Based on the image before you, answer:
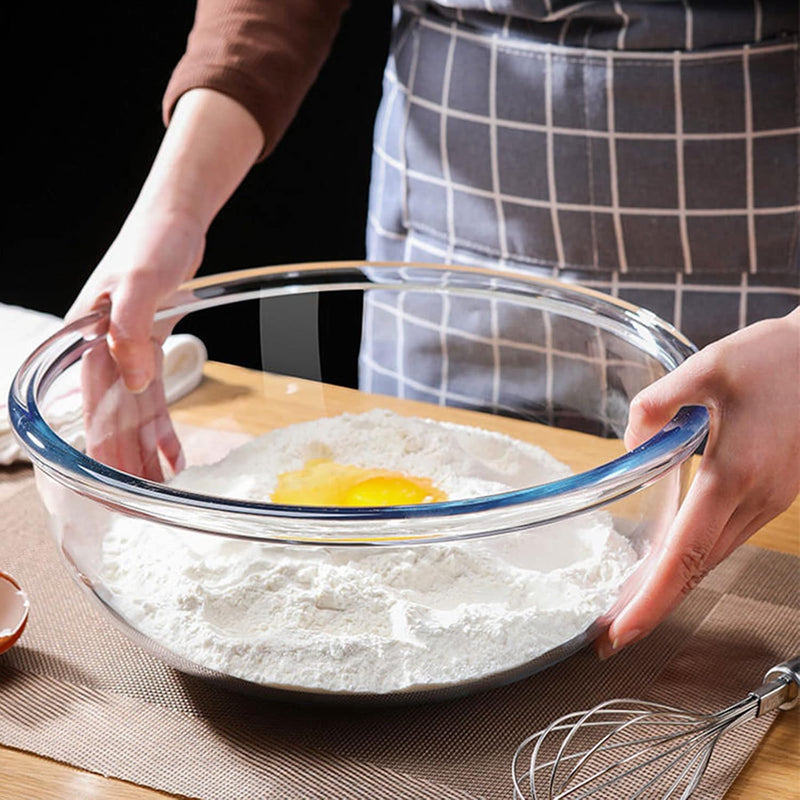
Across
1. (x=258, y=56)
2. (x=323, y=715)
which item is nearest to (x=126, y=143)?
(x=258, y=56)

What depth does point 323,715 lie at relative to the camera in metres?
0.66

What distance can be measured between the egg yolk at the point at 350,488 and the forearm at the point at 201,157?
0.31 metres

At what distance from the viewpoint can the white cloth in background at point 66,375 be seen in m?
0.84

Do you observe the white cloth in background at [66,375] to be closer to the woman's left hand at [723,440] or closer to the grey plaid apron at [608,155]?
the grey plaid apron at [608,155]

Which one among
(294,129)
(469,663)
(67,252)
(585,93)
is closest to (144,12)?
(294,129)

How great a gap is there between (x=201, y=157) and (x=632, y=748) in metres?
0.66

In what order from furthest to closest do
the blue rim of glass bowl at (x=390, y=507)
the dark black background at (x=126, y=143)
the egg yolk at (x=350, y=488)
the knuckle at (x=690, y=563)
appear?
the dark black background at (x=126, y=143) < the egg yolk at (x=350, y=488) < the knuckle at (x=690, y=563) < the blue rim of glass bowl at (x=390, y=507)

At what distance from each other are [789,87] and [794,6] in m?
0.07

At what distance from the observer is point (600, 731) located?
660 mm

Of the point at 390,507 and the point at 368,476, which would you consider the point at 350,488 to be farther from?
the point at 390,507

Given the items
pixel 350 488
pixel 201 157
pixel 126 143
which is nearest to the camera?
pixel 350 488

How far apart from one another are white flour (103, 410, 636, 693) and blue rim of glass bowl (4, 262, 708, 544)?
0.16ft

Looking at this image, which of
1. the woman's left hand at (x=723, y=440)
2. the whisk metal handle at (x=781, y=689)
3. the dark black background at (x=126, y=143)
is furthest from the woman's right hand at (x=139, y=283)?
the dark black background at (x=126, y=143)

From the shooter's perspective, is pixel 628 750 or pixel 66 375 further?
pixel 66 375
